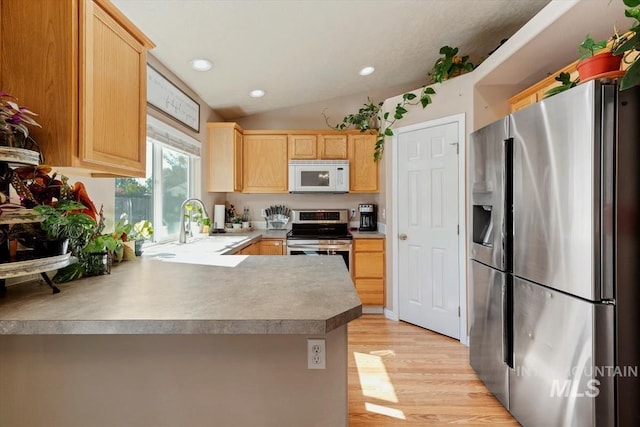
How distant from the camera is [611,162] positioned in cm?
128

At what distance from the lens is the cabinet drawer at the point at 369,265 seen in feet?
11.9

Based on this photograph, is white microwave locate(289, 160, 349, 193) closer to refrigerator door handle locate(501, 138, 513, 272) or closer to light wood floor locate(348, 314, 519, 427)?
light wood floor locate(348, 314, 519, 427)

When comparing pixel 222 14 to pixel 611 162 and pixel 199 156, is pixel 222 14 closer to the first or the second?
pixel 199 156

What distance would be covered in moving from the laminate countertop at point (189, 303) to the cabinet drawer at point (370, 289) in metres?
2.21

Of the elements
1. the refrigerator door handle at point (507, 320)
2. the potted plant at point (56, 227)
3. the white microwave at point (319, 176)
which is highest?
the white microwave at point (319, 176)

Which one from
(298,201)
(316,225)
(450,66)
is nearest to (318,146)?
(298,201)

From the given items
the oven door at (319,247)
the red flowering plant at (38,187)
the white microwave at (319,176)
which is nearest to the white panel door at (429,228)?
the oven door at (319,247)

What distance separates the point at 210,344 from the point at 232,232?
285cm

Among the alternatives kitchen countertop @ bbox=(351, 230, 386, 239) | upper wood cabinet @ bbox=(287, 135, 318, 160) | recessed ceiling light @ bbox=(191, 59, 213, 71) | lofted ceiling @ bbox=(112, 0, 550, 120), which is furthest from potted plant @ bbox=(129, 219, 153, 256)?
upper wood cabinet @ bbox=(287, 135, 318, 160)

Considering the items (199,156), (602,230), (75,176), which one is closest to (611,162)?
(602,230)

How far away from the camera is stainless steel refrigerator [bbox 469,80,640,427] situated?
1271mm

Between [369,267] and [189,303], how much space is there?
2.83 m

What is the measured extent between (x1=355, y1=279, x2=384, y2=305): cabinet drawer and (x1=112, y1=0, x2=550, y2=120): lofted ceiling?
2370mm

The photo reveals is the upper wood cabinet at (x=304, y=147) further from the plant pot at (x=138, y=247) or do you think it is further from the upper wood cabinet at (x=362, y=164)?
the plant pot at (x=138, y=247)
